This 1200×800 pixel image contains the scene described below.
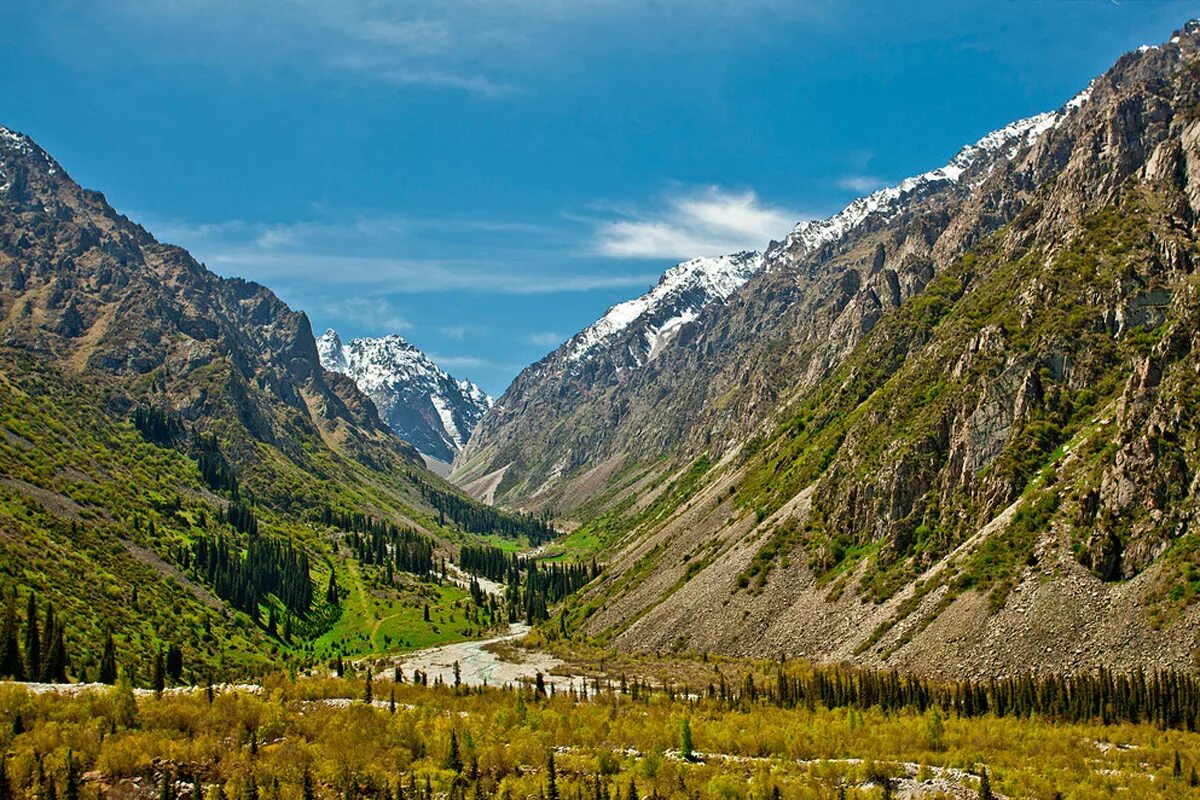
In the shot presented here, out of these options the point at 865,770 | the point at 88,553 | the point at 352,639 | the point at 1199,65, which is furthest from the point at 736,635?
the point at 1199,65

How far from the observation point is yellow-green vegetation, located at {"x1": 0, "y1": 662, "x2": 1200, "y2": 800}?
31469 mm

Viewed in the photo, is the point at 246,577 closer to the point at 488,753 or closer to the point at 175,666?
the point at 175,666

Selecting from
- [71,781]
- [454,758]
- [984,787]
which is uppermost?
[71,781]

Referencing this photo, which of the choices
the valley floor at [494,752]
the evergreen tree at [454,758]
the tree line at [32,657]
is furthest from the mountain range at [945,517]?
the evergreen tree at [454,758]

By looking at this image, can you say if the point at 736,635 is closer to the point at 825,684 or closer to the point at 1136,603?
the point at 825,684

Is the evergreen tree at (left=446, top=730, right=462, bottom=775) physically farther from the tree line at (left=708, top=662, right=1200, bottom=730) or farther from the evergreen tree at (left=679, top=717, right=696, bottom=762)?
the tree line at (left=708, top=662, right=1200, bottom=730)

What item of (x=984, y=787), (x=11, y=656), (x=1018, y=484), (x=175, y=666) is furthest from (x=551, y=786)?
(x=1018, y=484)

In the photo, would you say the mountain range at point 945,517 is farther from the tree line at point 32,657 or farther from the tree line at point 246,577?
the tree line at point 32,657

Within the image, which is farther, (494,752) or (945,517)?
(945,517)

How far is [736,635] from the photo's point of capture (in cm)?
11931

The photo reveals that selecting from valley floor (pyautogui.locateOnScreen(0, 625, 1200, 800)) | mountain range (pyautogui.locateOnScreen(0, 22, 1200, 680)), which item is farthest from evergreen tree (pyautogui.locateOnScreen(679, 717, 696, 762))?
mountain range (pyautogui.locateOnScreen(0, 22, 1200, 680))

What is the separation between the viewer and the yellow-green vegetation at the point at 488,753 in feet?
103

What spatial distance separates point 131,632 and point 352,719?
298 ft

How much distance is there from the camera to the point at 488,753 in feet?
120
